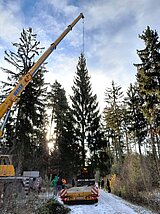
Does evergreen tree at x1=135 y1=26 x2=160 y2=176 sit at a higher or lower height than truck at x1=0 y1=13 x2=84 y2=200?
higher

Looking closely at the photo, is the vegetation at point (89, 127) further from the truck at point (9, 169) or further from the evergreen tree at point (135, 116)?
the truck at point (9, 169)

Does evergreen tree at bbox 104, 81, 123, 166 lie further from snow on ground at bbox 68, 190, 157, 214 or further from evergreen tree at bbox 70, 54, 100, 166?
snow on ground at bbox 68, 190, 157, 214

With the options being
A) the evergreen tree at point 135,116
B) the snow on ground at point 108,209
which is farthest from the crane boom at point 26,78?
the evergreen tree at point 135,116

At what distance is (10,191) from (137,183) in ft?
36.7

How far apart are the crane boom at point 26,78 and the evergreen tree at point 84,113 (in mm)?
15355

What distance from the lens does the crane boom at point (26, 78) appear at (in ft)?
37.4

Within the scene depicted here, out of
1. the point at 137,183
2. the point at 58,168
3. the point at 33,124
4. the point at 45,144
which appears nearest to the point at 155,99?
the point at 137,183

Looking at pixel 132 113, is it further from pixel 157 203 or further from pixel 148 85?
pixel 157 203

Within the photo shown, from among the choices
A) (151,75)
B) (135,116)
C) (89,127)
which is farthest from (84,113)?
(151,75)

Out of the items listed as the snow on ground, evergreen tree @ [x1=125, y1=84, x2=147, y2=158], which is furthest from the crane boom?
evergreen tree @ [x1=125, y1=84, x2=147, y2=158]

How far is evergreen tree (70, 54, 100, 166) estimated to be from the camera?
97.6ft

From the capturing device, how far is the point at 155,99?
1838 cm

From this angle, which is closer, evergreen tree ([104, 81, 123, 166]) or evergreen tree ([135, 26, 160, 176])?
evergreen tree ([135, 26, 160, 176])

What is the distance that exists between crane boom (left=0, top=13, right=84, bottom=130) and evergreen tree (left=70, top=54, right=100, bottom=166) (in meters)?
15.4
